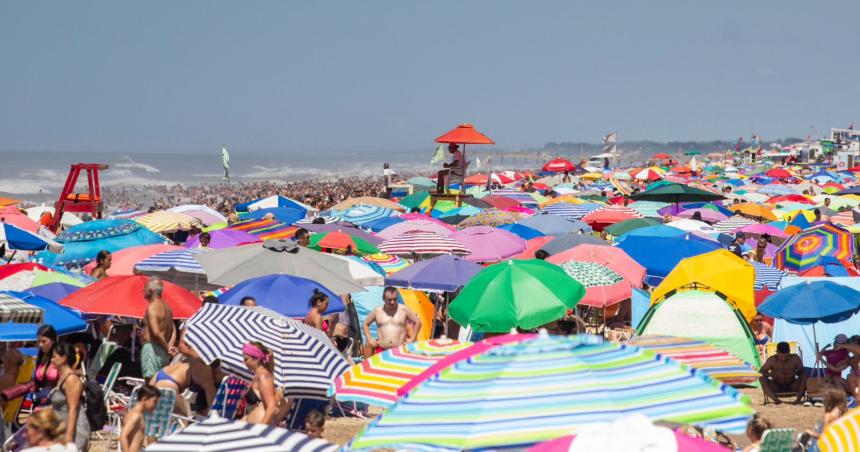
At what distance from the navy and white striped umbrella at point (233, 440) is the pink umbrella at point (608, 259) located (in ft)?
23.2

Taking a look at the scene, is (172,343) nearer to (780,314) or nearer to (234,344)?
(234,344)

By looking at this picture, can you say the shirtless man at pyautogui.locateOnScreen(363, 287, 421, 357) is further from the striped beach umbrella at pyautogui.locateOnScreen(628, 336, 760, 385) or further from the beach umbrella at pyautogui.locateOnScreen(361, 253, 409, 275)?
the striped beach umbrella at pyautogui.locateOnScreen(628, 336, 760, 385)

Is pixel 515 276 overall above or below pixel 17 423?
above

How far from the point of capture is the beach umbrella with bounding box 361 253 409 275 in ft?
35.7

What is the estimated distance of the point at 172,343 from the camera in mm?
7613

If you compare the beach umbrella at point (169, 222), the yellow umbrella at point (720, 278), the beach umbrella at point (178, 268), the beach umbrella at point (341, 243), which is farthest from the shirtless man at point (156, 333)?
the beach umbrella at point (169, 222)

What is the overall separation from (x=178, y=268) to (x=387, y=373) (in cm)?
470

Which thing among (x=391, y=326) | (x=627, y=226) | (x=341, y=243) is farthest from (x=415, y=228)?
(x=627, y=226)

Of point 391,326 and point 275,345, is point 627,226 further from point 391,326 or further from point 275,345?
point 275,345

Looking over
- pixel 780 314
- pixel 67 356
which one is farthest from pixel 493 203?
pixel 67 356

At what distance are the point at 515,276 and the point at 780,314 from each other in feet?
8.91

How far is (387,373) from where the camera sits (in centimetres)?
545

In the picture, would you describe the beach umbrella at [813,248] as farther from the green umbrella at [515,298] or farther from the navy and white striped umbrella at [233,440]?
the navy and white striped umbrella at [233,440]

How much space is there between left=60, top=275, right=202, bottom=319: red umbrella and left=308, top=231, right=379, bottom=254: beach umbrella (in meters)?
4.02
